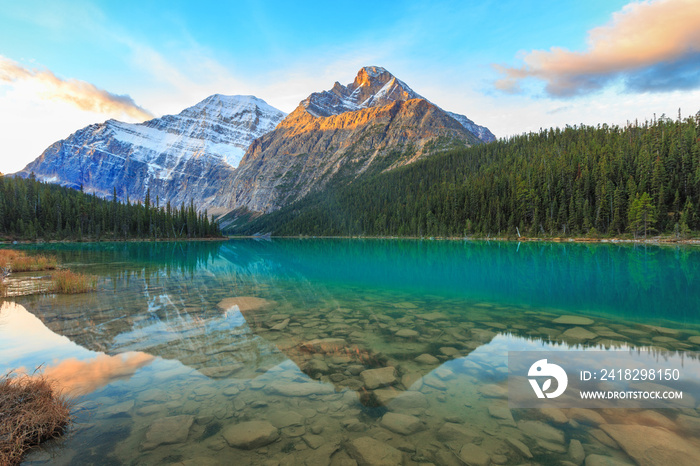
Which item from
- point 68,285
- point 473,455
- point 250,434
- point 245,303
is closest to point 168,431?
point 250,434

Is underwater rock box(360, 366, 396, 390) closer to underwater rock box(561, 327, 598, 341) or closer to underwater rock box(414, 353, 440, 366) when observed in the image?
underwater rock box(414, 353, 440, 366)

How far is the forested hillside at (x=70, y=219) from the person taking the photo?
107875 mm

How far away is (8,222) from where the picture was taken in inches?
4195

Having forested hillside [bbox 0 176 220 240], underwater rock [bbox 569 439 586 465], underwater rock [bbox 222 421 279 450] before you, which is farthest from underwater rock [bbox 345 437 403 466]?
forested hillside [bbox 0 176 220 240]

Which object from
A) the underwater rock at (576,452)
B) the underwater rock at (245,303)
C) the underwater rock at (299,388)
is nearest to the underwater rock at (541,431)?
the underwater rock at (576,452)

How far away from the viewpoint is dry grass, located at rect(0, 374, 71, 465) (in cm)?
564

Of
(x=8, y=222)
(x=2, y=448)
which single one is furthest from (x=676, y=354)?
(x=8, y=222)

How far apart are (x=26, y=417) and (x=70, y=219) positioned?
152 m

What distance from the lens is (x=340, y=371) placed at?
33.2 feet

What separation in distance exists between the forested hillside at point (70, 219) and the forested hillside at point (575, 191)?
104 metres

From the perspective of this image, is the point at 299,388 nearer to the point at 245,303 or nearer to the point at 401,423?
the point at 401,423

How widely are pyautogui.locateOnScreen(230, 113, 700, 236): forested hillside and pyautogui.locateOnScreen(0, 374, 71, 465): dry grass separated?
103257mm

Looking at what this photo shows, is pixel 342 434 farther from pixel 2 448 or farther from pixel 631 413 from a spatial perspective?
pixel 631 413

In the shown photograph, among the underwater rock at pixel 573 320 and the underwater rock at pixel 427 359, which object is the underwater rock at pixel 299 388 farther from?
the underwater rock at pixel 573 320
